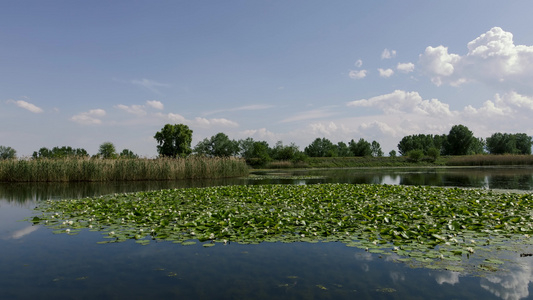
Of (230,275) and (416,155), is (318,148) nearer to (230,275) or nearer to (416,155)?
(416,155)

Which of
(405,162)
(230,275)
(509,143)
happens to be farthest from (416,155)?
(230,275)

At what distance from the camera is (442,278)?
503cm

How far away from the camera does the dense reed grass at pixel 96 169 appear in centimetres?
2742

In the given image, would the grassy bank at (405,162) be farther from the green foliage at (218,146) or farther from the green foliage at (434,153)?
the green foliage at (218,146)

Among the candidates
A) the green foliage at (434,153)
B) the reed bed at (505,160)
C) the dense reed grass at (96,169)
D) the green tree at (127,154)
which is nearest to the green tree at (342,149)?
the green foliage at (434,153)

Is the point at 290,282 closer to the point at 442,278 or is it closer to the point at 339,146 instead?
the point at 442,278

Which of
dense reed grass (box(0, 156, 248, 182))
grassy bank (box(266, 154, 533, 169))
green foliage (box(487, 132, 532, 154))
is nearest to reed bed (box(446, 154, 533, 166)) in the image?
grassy bank (box(266, 154, 533, 169))

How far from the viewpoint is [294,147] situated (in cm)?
7031

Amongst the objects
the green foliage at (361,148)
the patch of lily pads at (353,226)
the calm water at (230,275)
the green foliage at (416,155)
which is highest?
the green foliage at (361,148)

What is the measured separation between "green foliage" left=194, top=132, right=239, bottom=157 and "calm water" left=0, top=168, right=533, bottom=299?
85.8 meters

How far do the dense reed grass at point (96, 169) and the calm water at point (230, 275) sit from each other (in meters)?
22.5

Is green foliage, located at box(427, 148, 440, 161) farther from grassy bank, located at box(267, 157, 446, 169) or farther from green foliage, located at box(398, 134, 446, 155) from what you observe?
green foliage, located at box(398, 134, 446, 155)

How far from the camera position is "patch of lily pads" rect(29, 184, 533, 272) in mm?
6383

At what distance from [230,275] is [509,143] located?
118139 mm
